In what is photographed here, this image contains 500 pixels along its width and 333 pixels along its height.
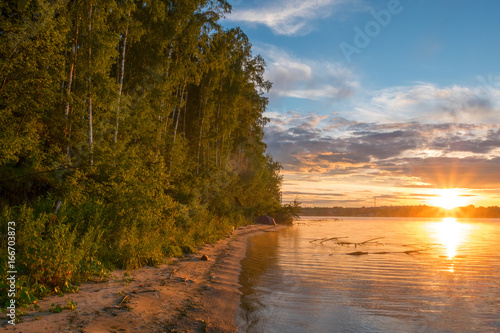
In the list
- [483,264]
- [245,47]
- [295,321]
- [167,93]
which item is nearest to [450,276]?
[483,264]

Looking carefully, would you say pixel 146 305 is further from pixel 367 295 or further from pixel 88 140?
pixel 88 140

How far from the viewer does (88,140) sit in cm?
1510

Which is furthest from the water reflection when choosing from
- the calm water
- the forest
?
the forest

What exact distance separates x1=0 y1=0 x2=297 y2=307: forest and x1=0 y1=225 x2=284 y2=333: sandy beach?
53 centimetres

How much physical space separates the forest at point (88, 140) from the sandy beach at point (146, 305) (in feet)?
1.74

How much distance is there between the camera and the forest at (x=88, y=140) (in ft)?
30.1

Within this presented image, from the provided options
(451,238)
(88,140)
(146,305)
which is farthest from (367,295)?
(451,238)

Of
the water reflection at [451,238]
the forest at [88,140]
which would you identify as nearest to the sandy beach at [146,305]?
the forest at [88,140]

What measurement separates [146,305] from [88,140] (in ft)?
32.9

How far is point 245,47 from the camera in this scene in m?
38.2

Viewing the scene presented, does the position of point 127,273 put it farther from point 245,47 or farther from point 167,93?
point 245,47

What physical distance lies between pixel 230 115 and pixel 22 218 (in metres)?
28.2

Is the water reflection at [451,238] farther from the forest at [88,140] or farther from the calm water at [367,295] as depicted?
the forest at [88,140]

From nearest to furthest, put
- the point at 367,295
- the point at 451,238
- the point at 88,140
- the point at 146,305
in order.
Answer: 1. the point at 146,305
2. the point at 367,295
3. the point at 88,140
4. the point at 451,238
